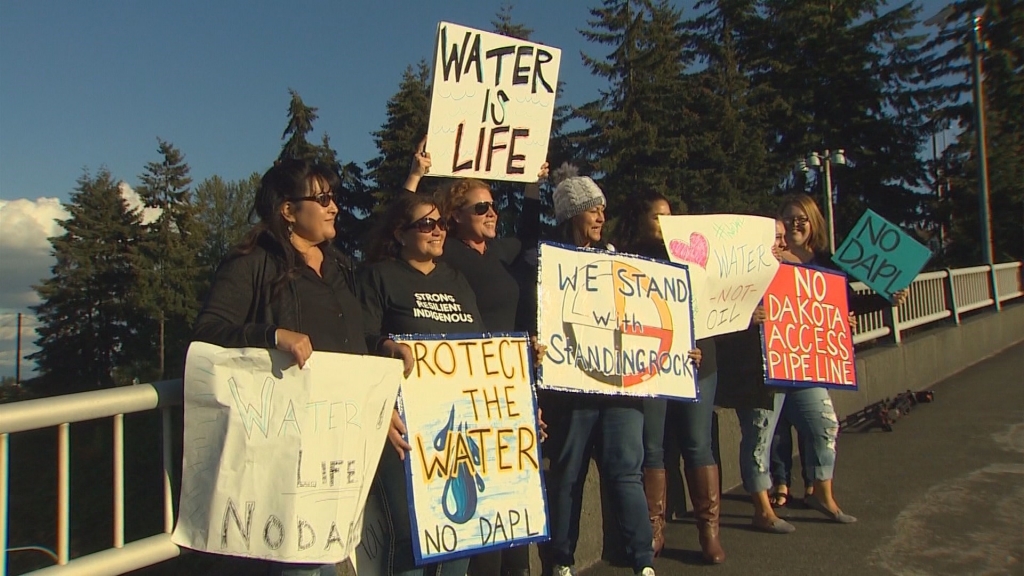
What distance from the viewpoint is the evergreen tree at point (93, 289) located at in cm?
7762

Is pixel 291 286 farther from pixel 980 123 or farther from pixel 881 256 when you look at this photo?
pixel 980 123

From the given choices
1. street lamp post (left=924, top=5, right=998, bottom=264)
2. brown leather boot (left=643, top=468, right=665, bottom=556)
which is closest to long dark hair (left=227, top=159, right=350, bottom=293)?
brown leather boot (left=643, top=468, right=665, bottom=556)

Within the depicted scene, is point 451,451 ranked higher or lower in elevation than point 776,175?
lower

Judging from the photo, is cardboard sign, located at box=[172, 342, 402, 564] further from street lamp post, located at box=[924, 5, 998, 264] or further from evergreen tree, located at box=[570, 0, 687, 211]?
evergreen tree, located at box=[570, 0, 687, 211]

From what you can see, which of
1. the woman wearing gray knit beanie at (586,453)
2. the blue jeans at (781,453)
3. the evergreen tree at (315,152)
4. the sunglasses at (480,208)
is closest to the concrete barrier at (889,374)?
the woman wearing gray knit beanie at (586,453)

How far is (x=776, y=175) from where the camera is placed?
155 ft

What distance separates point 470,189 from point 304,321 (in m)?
1.44

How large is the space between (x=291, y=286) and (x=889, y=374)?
832 centimetres

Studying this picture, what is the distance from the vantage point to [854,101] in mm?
46438

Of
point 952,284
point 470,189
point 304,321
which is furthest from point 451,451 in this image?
point 952,284

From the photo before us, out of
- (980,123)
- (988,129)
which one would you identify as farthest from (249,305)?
(988,129)

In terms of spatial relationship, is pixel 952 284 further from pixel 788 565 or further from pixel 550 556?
pixel 550 556

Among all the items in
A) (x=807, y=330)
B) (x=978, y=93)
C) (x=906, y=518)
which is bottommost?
(x=906, y=518)

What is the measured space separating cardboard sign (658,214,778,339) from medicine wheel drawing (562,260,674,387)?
0.38 metres
